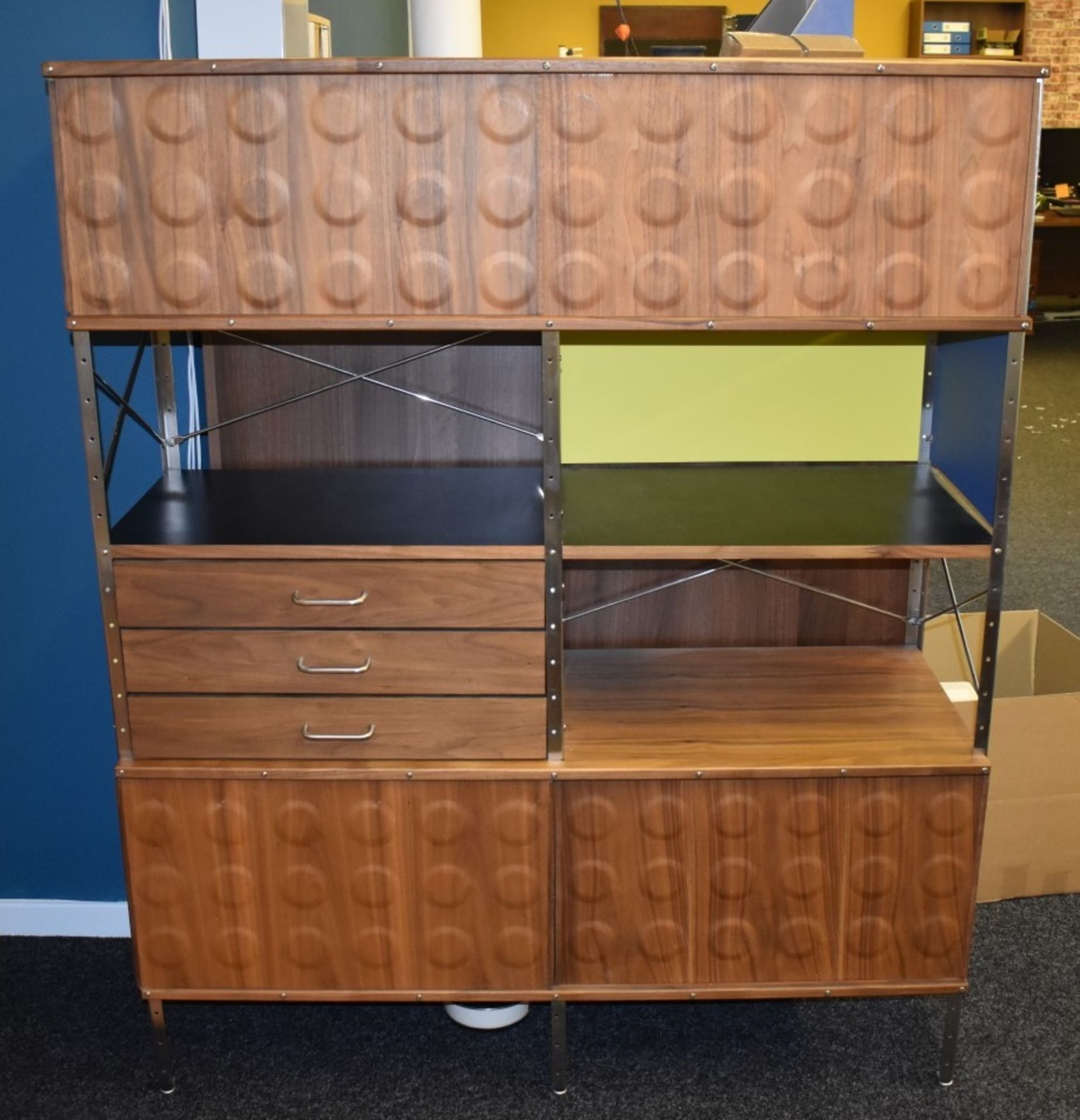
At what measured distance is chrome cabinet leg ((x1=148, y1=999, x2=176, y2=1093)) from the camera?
2209 millimetres

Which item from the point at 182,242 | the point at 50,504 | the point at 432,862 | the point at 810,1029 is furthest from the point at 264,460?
the point at 810,1029

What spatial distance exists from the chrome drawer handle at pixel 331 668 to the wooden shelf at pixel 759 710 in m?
0.34

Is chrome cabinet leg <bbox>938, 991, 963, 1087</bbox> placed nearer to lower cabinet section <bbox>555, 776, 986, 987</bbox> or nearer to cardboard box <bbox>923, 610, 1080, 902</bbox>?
lower cabinet section <bbox>555, 776, 986, 987</bbox>

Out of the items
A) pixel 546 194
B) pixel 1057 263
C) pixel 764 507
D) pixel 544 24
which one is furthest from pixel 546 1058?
pixel 1057 263

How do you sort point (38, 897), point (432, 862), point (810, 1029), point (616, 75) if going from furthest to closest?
point (38, 897)
point (810, 1029)
point (432, 862)
point (616, 75)

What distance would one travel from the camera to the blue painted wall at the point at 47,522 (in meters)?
2.18

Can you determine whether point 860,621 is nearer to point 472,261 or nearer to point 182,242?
point 472,261

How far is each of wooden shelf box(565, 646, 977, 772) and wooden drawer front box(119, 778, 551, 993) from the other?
199 mm

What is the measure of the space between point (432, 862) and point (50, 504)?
0.92 metres

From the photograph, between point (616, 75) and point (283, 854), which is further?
point (283, 854)

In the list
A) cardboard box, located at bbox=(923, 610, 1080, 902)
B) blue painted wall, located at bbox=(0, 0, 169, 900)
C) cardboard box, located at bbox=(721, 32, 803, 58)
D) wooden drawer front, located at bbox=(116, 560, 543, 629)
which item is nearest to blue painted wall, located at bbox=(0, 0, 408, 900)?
blue painted wall, located at bbox=(0, 0, 169, 900)

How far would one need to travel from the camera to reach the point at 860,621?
8.18 ft

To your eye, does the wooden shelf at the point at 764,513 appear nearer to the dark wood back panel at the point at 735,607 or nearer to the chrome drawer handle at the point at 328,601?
the dark wood back panel at the point at 735,607

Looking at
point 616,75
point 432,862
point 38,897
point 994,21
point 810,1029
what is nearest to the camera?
point 616,75
